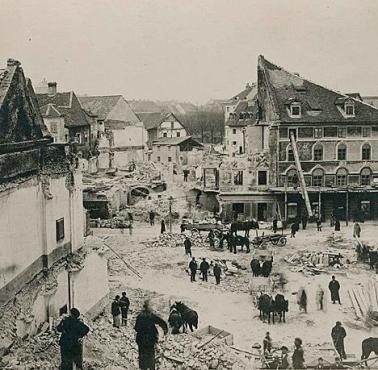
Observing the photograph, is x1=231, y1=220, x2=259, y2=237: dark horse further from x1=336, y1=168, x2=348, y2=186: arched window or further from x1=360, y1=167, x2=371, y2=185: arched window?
x1=360, y1=167, x2=371, y2=185: arched window

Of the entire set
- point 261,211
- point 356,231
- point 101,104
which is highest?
point 101,104

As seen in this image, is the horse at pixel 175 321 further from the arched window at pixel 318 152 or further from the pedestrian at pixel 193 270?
the arched window at pixel 318 152

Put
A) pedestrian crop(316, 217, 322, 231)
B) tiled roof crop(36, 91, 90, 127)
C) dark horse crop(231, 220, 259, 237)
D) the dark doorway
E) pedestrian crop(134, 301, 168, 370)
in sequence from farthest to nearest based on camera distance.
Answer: tiled roof crop(36, 91, 90, 127) < the dark doorway < pedestrian crop(316, 217, 322, 231) < dark horse crop(231, 220, 259, 237) < pedestrian crop(134, 301, 168, 370)

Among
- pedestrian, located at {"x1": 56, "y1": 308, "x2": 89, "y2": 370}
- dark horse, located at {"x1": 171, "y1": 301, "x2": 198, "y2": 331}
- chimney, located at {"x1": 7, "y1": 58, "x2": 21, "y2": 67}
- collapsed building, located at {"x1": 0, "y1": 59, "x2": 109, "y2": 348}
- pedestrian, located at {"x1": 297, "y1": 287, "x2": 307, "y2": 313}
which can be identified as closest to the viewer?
pedestrian, located at {"x1": 56, "y1": 308, "x2": 89, "y2": 370}

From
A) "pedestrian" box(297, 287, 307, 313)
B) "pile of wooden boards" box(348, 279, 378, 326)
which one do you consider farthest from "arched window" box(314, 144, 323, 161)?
"pedestrian" box(297, 287, 307, 313)

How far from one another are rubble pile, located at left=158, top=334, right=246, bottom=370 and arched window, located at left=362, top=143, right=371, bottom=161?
75.9 ft

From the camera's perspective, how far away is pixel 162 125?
71.6 meters

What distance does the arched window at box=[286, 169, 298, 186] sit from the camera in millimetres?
36438

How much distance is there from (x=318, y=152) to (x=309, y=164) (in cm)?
96

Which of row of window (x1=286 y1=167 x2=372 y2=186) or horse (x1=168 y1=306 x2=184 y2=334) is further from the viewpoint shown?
row of window (x1=286 y1=167 x2=372 y2=186)

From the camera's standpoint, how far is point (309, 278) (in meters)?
24.6

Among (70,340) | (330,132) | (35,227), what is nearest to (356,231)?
(330,132)

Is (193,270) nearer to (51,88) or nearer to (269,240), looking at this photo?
(269,240)

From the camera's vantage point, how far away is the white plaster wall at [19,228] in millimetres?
13188
